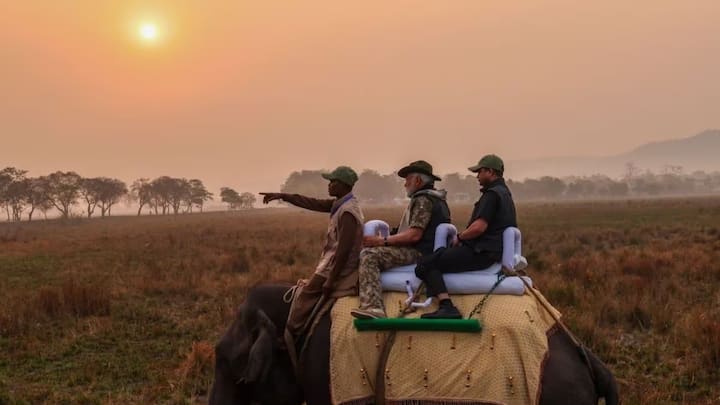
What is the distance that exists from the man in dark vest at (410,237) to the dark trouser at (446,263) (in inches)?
9.3

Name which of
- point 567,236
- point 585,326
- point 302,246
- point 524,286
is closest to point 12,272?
point 302,246

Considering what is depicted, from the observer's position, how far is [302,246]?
2766cm

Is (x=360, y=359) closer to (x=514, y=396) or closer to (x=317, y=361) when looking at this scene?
(x=317, y=361)

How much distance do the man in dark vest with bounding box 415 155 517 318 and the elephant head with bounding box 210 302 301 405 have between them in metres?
1.35

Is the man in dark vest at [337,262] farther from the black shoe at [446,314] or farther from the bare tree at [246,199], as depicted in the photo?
the bare tree at [246,199]

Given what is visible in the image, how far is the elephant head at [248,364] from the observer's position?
15.5 feet

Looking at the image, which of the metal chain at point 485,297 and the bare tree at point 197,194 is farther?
the bare tree at point 197,194

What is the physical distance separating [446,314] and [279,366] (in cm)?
148

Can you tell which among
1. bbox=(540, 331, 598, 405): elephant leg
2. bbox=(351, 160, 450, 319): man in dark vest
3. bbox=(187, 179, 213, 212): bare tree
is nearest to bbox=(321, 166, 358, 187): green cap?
bbox=(351, 160, 450, 319): man in dark vest

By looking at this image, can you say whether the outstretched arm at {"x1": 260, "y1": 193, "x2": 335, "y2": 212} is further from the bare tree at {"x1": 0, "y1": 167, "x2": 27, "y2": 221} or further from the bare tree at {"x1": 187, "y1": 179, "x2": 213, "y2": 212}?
the bare tree at {"x1": 187, "y1": 179, "x2": 213, "y2": 212}

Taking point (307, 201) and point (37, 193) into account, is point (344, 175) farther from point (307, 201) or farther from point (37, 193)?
point (37, 193)

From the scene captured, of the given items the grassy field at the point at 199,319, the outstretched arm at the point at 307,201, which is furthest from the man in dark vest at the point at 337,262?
the grassy field at the point at 199,319

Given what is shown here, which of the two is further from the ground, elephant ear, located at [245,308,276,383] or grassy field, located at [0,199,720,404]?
elephant ear, located at [245,308,276,383]

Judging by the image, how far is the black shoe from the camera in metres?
4.61
